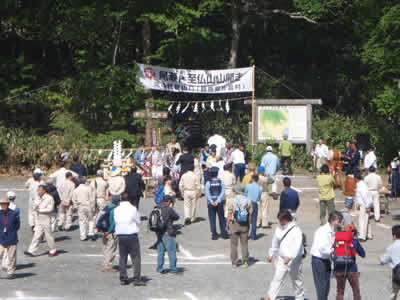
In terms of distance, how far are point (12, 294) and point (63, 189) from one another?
5.46 m

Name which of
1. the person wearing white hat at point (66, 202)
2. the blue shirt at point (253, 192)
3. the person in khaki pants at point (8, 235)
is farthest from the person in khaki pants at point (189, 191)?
the person in khaki pants at point (8, 235)

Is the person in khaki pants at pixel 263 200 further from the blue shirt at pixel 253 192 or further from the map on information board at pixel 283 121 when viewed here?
the map on information board at pixel 283 121

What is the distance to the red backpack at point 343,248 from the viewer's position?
31.9 feet

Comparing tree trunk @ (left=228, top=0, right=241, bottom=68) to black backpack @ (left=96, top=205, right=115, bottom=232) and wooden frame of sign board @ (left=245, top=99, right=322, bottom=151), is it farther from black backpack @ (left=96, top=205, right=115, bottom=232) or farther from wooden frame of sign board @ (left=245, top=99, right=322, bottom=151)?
black backpack @ (left=96, top=205, right=115, bottom=232)

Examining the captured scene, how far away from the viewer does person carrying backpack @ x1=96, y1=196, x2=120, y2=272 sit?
12.4m

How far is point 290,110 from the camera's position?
2789cm

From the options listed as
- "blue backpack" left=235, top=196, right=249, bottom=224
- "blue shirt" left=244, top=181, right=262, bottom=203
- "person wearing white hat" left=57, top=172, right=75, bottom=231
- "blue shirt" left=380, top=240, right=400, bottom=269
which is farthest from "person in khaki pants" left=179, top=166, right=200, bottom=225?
"blue shirt" left=380, top=240, right=400, bottom=269

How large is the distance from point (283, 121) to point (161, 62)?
9.26m

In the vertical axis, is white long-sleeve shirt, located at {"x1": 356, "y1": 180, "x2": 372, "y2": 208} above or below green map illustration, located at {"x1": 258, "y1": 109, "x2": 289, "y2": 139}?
below

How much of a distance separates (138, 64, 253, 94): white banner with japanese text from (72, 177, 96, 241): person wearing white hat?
14211 mm

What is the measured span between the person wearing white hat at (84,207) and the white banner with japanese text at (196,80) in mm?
14211

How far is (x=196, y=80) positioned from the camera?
98.9 ft

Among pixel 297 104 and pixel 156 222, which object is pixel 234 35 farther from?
pixel 156 222

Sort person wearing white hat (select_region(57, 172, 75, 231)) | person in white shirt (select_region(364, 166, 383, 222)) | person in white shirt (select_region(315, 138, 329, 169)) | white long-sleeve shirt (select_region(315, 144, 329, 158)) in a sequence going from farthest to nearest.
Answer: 1. white long-sleeve shirt (select_region(315, 144, 329, 158))
2. person in white shirt (select_region(315, 138, 329, 169))
3. person in white shirt (select_region(364, 166, 383, 222))
4. person wearing white hat (select_region(57, 172, 75, 231))
